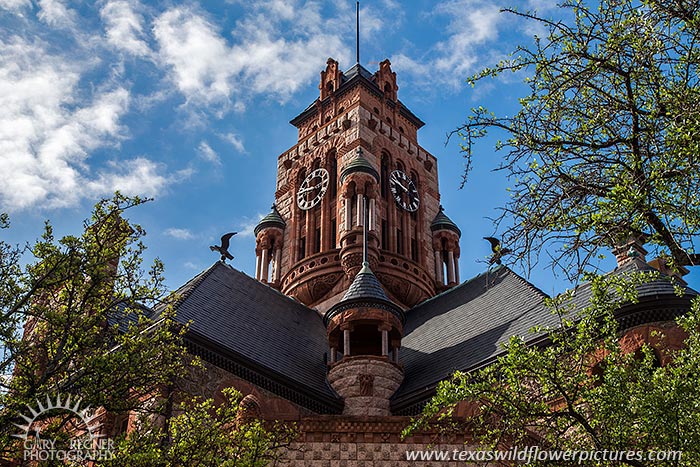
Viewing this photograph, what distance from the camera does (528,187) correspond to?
30.6 ft

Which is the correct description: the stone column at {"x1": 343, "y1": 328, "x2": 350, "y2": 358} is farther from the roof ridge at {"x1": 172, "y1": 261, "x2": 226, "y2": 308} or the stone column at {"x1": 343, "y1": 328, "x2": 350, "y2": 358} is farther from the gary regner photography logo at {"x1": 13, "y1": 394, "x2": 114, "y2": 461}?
the gary regner photography logo at {"x1": 13, "y1": 394, "x2": 114, "y2": 461}


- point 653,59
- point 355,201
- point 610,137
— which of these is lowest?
point 610,137

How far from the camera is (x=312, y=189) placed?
39.2m

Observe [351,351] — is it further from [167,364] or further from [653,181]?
[653,181]

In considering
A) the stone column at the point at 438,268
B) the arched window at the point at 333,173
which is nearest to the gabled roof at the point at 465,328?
the stone column at the point at 438,268

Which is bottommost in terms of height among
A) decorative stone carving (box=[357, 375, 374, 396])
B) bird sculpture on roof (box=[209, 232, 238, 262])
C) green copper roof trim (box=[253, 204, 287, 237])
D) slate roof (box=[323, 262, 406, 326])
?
decorative stone carving (box=[357, 375, 374, 396])

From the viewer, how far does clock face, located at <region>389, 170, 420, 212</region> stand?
38750 millimetres

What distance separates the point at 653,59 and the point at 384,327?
15966 millimetres

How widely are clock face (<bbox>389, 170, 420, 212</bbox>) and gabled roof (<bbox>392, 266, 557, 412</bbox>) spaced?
33.6 feet

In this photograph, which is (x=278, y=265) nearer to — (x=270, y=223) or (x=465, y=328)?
(x=270, y=223)

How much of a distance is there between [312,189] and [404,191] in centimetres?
507

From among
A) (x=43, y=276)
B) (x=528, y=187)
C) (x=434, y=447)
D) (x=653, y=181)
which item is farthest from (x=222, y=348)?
(x=653, y=181)

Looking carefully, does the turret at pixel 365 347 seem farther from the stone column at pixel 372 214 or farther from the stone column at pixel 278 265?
the stone column at pixel 278 265

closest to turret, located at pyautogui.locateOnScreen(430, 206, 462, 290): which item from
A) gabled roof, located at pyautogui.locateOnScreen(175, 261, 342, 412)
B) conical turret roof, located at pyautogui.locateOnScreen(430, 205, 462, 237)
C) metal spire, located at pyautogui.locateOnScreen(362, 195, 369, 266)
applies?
conical turret roof, located at pyautogui.locateOnScreen(430, 205, 462, 237)
